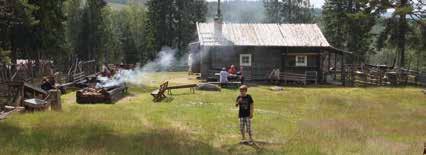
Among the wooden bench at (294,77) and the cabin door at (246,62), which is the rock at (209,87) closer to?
the wooden bench at (294,77)

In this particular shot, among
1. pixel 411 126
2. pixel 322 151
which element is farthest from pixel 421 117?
pixel 322 151

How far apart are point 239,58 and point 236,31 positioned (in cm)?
286

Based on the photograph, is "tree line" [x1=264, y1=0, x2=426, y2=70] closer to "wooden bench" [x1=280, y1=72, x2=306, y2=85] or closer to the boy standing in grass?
"wooden bench" [x1=280, y1=72, x2=306, y2=85]

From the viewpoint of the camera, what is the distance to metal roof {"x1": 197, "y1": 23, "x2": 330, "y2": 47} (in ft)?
136

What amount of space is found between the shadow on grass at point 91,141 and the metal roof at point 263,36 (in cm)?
2483

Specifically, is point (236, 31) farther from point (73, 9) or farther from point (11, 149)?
point (73, 9)

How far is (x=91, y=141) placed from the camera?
567 inches

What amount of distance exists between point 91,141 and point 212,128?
177 inches

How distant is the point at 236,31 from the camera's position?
44.0 metres

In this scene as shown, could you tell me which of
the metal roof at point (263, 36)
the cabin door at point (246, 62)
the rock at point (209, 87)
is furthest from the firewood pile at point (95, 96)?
the cabin door at point (246, 62)

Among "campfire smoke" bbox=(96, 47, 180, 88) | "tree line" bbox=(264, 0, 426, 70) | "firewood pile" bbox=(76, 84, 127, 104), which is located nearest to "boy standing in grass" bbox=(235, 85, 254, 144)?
"firewood pile" bbox=(76, 84, 127, 104)

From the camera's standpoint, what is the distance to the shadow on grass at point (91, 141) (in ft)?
42.6

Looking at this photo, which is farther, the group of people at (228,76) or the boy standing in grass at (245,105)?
the group of people at (228,76)

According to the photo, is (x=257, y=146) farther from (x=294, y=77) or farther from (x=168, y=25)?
(x=168, y=25)
